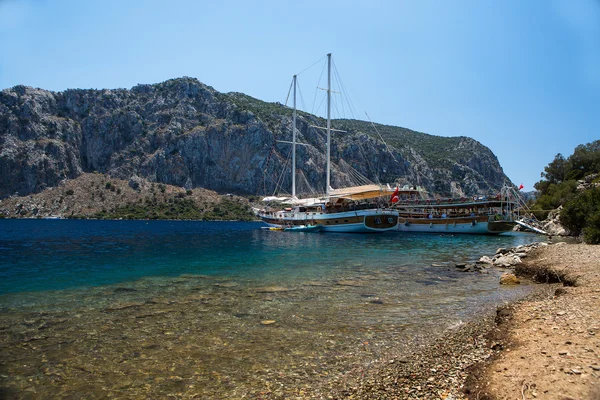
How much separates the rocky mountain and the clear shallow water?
401ft

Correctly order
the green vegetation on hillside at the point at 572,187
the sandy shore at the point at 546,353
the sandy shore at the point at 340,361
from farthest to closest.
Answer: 1. the green vegetation on hillside at the point at 572,187
2. the sandy shore at the point at 340,361
3. the sandy shore at the point at 546,353

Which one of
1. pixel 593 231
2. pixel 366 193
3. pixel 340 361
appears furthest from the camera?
pixel 366 193

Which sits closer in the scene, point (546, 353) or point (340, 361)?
point (546, 353)

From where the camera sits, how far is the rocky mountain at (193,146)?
138 m

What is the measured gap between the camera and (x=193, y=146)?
14500cm

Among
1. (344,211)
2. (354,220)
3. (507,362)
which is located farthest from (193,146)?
(507,362)

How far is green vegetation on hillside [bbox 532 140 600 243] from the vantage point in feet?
109

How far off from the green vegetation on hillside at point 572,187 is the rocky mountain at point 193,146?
A: 6679 centimetres

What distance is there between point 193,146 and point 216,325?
145103 mm

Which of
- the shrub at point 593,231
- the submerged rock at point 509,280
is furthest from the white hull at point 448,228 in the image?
the submerged rock at point 509,280

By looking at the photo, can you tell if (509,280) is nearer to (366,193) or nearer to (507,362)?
(507,362)

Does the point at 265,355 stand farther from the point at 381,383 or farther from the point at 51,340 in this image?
the point at 51,340

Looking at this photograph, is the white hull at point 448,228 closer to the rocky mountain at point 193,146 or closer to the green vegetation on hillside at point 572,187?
the green vegetation on hillside at point 572,187

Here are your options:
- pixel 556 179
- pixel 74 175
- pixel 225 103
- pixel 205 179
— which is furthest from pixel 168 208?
pixel 556 179
